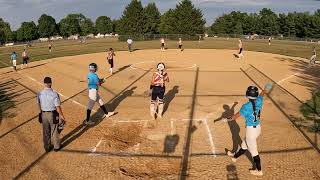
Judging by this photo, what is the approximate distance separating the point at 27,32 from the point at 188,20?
83.6 m

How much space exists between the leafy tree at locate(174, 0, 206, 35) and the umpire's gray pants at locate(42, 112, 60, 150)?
6760 cm

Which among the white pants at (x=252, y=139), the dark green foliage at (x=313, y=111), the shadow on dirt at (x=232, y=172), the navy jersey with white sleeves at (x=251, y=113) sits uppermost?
the navy jersey with white sleeves at (x=251, y=113)

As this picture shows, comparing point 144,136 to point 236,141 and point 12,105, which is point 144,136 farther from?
point 12,105

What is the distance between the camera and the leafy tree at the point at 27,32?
5241 inches

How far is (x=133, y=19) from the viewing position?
257ft

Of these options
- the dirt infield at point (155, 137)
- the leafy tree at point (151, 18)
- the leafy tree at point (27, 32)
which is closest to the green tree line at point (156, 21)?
the leafy tree at point (151, 18)

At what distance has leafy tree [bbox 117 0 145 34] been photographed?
257ft

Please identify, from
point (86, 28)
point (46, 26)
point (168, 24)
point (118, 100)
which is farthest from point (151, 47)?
point (86, 28)

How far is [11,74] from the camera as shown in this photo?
25172mm

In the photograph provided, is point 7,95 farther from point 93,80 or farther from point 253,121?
point 253,121

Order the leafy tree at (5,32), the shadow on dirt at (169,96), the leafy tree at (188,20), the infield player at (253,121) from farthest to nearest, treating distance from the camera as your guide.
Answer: the leafy tree at (5,32) < the leafy tree at (188,20) < the shadow on dirt at (169,96) < the infield player at (253,121)

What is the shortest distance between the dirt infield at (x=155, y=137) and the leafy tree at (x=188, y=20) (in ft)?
184

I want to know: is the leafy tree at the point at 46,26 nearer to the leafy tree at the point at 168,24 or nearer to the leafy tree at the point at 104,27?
the leafy tree at the point at 104,27

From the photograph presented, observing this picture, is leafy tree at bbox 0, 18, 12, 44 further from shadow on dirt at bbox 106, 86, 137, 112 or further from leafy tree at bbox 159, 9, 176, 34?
shadow on dirt at bbox 106, 86, 137, 112
